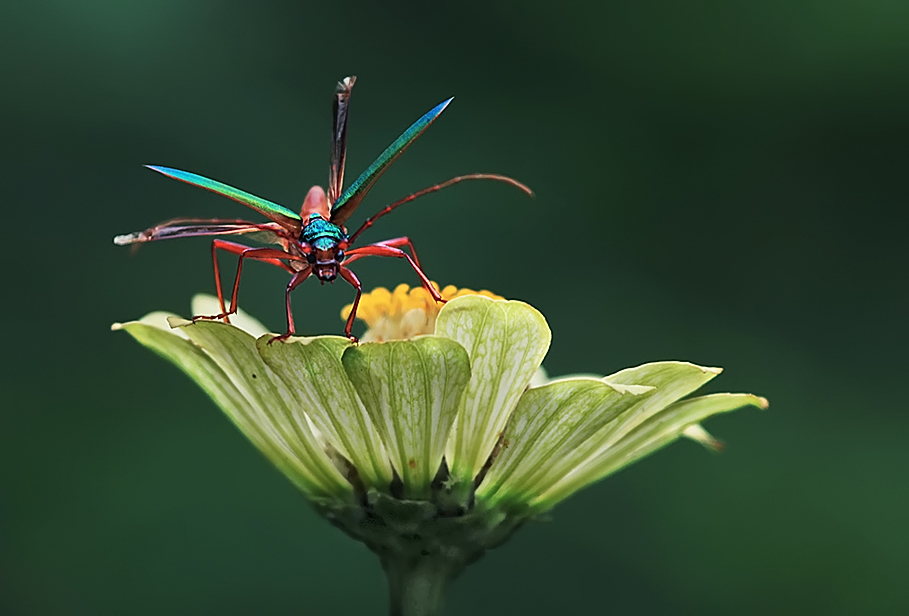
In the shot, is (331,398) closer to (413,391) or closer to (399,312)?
(413,391)

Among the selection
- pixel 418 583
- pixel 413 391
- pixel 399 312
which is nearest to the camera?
pixel 413 391

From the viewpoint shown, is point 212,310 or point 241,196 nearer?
point 241,196

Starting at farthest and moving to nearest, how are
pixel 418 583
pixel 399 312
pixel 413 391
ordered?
1. pixel 399 312
2. pixel 418 583
3. pixel 413 391

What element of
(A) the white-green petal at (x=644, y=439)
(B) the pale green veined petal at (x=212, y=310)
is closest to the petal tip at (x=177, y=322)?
(B) the pale green veined petal at (x=212, y=310)

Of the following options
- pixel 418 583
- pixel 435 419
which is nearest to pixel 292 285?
pixel 435 419

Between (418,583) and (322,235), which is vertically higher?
(322,235)

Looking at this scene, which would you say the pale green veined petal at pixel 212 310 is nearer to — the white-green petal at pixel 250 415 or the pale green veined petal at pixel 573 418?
the white-green petal at pixel 250 415

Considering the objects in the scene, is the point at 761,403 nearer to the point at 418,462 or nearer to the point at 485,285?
the point at 418,462
